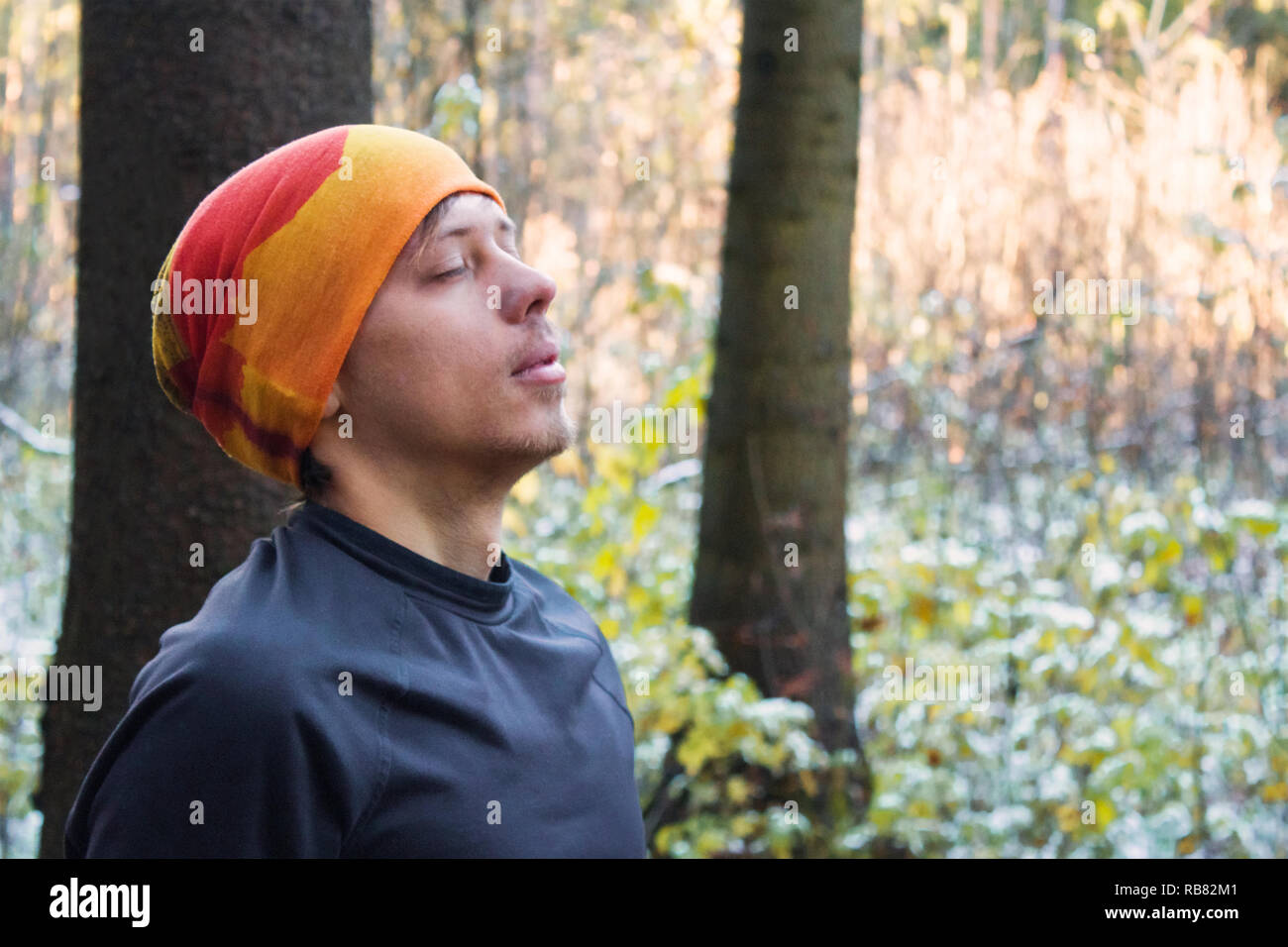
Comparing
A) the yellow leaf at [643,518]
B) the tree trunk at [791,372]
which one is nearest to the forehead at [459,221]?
the yellow leaf at [643,518]

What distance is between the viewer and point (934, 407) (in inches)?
260

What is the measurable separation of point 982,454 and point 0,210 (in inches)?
222

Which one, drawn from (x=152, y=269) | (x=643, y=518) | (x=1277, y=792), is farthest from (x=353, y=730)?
(x=1277, y=792)

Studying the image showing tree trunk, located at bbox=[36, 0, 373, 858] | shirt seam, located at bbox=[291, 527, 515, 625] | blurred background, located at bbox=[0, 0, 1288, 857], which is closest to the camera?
shirt seam, located at bbox=[291, 527, 515, 625]

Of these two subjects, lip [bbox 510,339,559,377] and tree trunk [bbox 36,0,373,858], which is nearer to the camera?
A: lip [bbox 510,339,559,377]

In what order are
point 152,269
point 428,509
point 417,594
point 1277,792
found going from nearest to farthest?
point 417,594
point 428,509
point 152,269
point 1277,792

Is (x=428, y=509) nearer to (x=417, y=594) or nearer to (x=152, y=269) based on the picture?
(x=417, y=594)

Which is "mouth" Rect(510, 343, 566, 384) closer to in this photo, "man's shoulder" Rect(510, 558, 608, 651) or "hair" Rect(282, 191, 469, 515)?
"hair" Rect(282, 191, 469, 515)

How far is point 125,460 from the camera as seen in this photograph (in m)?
2.48

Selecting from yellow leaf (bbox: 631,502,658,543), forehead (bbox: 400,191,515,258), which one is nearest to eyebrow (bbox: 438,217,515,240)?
forehead (bbox: 400,191,515,258)

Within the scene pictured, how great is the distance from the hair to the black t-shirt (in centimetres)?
7

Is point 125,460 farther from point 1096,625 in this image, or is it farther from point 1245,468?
point 1245,468

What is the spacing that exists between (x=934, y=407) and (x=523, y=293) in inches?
206

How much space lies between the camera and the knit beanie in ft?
5.17
